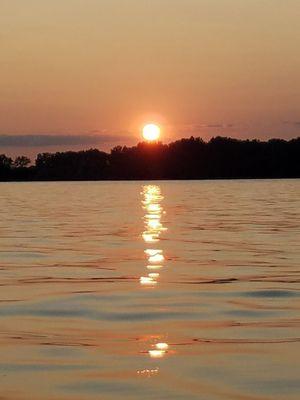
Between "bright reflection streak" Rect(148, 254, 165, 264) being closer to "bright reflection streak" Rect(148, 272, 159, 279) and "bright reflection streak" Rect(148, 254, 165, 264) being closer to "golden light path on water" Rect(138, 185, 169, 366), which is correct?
"golden light path on water" Rect(138, 185, 169, 366)

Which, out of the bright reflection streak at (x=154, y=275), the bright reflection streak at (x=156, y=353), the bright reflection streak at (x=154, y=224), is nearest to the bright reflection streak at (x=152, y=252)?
the bright reflection streak at (x=154, y=275)

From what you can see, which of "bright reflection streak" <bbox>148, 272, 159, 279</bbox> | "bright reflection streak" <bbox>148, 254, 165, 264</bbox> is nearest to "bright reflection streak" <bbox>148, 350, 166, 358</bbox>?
"bright reflection streak" <bbox>148, 272, 159, 279</bbox>

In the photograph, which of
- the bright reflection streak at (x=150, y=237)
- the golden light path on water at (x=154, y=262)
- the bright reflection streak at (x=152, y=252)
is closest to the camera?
the golden light path on water at (x=154, y=262)

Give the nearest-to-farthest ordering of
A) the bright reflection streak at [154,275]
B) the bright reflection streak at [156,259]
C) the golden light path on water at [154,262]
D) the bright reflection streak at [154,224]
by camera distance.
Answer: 1. the golden light path on water at [154,262]
2. the bright reflection streak at [154,275]
3. the bright reflection streak at [156,259]
4. the bright reflection streak at [154,224]

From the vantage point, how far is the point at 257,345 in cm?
1037

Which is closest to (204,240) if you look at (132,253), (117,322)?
(132,253)

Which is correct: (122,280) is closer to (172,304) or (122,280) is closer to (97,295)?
(97,295)

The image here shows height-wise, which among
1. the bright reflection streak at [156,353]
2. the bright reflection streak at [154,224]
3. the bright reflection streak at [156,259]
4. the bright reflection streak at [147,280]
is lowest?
the bright reflection streak at [154,224]

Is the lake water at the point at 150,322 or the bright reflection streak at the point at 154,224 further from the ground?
the lake water at the point at 150,322

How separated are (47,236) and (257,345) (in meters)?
18.6

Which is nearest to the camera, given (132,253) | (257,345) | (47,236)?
(257,345)

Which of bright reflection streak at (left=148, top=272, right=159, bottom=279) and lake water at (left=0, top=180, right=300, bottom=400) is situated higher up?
lake water at (left=0, top=180, right=300, bottom=400)

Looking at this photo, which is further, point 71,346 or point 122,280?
point 122,280

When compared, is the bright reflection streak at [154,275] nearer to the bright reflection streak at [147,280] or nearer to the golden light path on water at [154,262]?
the golden light path on water at [154,262]
